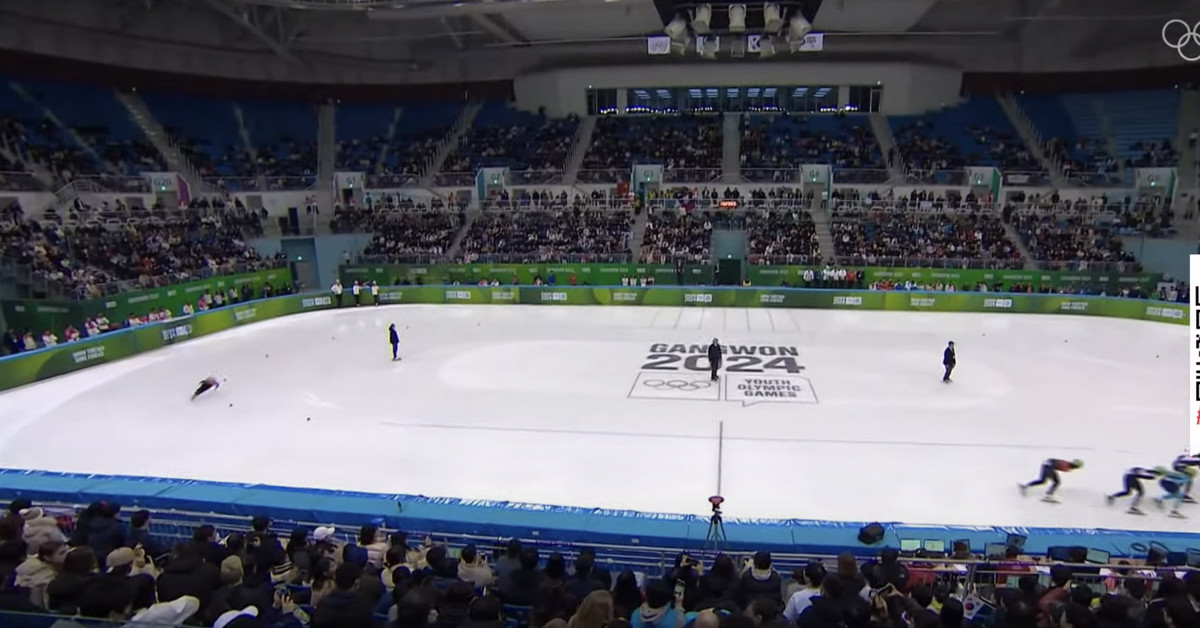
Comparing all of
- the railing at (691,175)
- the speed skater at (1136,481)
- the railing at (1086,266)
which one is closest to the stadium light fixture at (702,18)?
the speed skater at (1136,481)

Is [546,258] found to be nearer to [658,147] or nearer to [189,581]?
[658,147]

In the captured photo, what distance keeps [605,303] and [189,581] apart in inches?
930

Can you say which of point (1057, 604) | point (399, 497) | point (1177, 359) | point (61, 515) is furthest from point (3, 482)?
point (1177, 359)

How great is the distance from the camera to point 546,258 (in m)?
32.2

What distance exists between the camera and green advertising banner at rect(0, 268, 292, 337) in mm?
23078

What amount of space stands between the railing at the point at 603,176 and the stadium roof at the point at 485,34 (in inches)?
300

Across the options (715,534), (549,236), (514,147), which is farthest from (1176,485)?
(514,147)

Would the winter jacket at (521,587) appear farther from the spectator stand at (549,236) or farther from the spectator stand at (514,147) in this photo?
the spectator stand at (514,147)

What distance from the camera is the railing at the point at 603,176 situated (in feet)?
130

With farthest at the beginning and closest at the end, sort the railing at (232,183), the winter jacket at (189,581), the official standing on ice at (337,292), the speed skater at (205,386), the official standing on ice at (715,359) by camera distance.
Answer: the railing at (232,183)
the official standing on ice at (337,292)
the official standing on ice at (715,359)
the speed skater at (205,386)
the winter jacket at (189,581)

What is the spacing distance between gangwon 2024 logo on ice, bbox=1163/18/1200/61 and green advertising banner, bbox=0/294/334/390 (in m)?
44.7

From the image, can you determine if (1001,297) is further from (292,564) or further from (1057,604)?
(292,564)

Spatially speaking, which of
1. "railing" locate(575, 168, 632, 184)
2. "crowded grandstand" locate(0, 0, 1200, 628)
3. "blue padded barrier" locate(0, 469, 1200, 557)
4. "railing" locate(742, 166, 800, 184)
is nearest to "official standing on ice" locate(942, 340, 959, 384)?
"crowded grandstand" locate(0, 0, 1200, 628)

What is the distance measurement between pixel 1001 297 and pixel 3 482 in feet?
95.4
